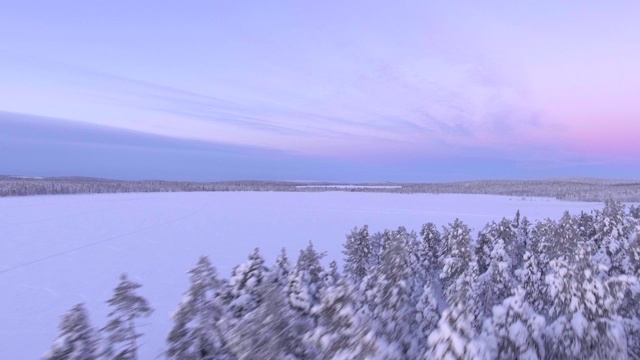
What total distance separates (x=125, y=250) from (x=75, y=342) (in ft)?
79.4

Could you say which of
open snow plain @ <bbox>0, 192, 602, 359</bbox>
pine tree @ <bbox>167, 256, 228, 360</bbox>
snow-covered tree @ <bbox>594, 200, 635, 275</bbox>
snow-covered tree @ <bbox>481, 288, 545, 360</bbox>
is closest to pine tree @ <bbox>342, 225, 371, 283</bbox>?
open snow plain @ <bbox>0, 192, 602, 359</bbox>

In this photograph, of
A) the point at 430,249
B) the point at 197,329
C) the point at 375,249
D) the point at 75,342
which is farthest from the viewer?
the point at 430,249

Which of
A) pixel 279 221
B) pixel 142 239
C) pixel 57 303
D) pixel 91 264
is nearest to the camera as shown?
pixel 57 303

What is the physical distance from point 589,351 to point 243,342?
605cm

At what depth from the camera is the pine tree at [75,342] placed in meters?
5.94

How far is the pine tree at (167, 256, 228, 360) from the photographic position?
312 inches

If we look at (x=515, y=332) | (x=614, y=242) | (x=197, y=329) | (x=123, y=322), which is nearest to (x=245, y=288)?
(x=197, y=329)

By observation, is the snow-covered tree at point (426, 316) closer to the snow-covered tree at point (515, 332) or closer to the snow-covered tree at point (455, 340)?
the snow-covered tree at point (515, 332)

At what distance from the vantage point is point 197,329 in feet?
26.0

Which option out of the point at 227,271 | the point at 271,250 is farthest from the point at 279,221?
the point at 227,271

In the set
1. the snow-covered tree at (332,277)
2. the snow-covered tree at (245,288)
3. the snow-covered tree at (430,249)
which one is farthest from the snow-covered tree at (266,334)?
the snow-covered tree at (430,249)

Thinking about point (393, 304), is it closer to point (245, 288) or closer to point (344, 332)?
point (344, 332)

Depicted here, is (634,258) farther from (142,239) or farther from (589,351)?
(142,239)

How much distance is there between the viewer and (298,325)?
26.9 feet
